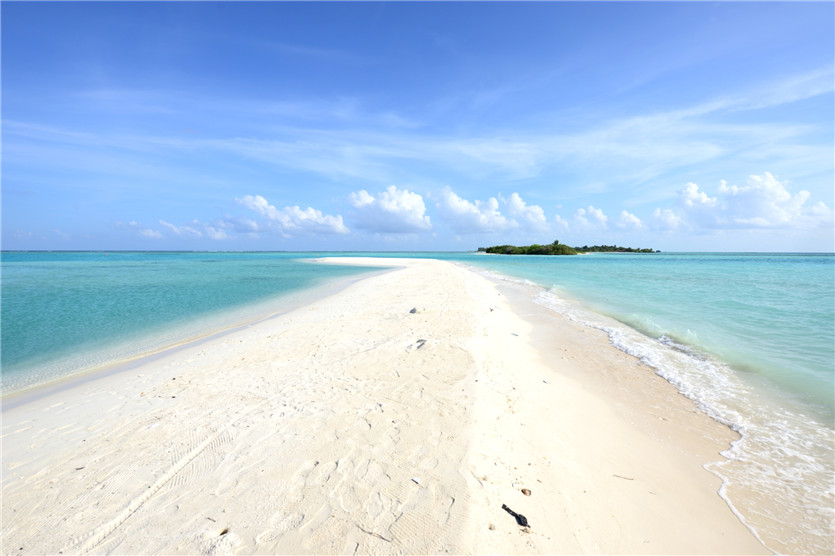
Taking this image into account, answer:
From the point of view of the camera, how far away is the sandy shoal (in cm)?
329

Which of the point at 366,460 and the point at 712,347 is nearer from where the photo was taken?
the point at 366,460

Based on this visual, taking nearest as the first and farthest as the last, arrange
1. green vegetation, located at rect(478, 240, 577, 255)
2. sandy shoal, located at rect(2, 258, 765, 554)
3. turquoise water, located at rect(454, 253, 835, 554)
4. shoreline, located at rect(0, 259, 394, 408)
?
1. sandy shoal, located at rect(2, 258, 765, 554)
2. turquoise water, located at rect(454, 253, 835, 554)
3. shoreline, located at rect(0, 259, 394, 408)
4. green vegetation, located at rect(478, 240, 577, 255)

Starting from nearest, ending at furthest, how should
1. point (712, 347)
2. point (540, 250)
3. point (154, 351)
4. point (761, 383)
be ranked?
point (761, 383) < point (712, 347) < point (154, 351) < point (540, 250)

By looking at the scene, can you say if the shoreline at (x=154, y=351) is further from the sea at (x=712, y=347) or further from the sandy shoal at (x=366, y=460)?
the sandy shoal at (x=366, y=460)

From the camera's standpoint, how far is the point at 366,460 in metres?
4.25

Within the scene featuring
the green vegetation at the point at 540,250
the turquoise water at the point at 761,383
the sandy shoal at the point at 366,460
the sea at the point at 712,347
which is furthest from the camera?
the green vegetation at the point at 540,250

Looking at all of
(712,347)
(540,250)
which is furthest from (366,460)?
(540,250)

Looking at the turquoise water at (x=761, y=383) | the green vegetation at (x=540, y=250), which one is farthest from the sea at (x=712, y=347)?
the green vegetation at (x=540, y=250)

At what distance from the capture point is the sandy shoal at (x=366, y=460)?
3.29 metres

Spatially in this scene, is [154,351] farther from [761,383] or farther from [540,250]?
[540,250]

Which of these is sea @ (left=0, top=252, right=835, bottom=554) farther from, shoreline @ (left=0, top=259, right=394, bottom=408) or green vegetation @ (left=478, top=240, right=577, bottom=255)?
green vegetation @ (left=478, top=240, right=577, bottom=255)

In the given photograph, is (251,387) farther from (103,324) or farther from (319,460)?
(103,324)

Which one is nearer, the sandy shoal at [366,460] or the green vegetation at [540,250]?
the sandy shoal at [366,460]

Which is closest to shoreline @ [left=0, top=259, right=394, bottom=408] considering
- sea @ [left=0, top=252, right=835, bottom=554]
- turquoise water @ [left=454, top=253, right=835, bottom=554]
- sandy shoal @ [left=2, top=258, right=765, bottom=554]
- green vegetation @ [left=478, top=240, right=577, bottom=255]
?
sea @ [left=0, top=252, right=835, bottom=554]
